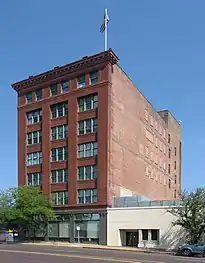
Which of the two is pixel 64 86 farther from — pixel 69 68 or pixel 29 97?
Answer: pixel 29 97

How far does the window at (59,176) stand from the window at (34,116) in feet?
30.3

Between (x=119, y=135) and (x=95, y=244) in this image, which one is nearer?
(x=95, y=244)

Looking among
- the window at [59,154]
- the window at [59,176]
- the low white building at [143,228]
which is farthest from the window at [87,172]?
the low white building at [143,228]

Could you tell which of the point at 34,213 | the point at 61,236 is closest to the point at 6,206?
the point at 34,213

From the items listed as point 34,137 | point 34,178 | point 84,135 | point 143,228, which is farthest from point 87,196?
point 34,137

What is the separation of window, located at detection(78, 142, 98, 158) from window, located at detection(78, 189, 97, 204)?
4962mm

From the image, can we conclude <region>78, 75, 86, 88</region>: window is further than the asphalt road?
Yes

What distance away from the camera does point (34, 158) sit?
68250 millimetres

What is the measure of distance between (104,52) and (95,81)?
14.3 ft

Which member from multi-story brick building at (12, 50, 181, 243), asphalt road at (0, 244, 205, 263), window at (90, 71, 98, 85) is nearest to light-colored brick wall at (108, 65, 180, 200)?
multi-story brick building at (12, 50, 181, 243)

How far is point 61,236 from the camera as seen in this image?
61781 millimetres

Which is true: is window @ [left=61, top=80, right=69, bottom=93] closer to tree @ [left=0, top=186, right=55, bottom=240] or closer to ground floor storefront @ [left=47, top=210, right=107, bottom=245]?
tree @ [left=0, top=186, right=55, bottom=240]

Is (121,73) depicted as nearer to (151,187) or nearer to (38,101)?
(38,101)

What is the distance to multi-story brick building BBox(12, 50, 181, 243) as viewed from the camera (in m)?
59.8
